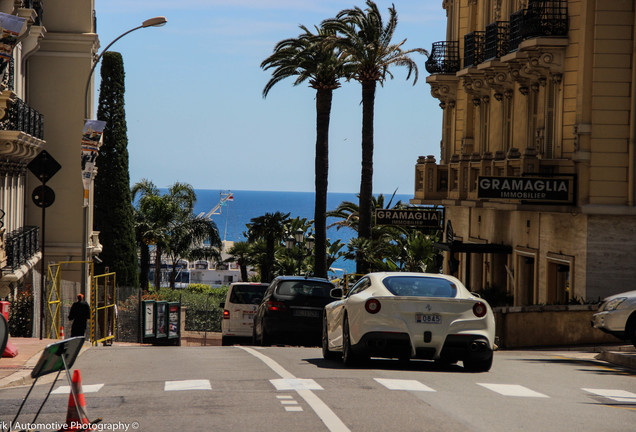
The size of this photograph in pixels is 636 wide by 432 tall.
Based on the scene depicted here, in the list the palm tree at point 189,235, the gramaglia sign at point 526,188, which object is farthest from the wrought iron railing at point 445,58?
the palm tree at point 189,235

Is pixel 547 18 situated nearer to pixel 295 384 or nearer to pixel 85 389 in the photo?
pixel 295 384

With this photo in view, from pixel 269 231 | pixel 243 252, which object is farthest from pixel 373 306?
pixel 243 252

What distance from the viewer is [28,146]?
32562 millimetres

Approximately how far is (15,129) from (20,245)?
3.59 meters

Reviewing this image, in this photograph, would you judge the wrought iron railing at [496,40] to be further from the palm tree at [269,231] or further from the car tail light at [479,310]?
the palm tree at [269,231]

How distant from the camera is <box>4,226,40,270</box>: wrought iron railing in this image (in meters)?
30.0

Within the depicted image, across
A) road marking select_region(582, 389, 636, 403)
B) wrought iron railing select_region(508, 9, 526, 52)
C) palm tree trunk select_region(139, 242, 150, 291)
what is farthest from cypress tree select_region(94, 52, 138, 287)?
road marking select_region(582, 389, 636, 403)

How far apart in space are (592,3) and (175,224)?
188 feet

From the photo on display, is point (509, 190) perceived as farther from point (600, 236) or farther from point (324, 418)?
point (324, 418)

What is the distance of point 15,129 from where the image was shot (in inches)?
1246

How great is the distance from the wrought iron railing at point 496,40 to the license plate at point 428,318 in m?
21.3

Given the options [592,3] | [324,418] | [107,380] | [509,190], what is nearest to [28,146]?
[509,190]

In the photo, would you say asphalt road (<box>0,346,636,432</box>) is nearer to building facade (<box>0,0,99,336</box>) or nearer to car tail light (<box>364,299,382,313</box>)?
car tail light (<box>364,299,382,313</box>)

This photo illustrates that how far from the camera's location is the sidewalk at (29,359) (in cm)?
1468
